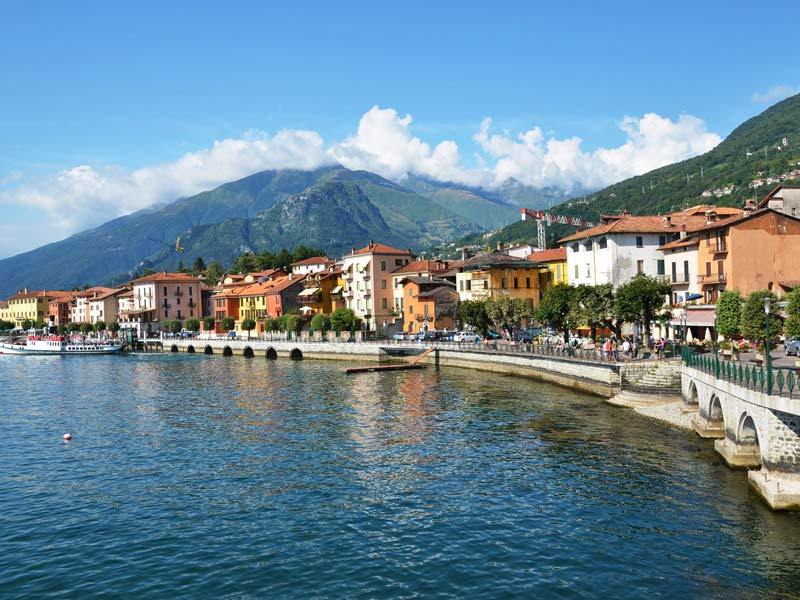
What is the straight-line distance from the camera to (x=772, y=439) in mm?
24406

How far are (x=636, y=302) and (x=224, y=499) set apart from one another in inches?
1634

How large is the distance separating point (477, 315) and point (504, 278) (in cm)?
1105

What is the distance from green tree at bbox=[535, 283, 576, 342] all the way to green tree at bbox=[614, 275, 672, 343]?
7.10 meters

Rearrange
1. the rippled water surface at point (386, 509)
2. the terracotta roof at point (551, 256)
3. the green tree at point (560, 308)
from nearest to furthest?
the rippled water surface at point (386, 509)
the green tree at point (560, 308)
the terracotta roof at point (551, 256)

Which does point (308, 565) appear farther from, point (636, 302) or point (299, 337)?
point (299, 337)

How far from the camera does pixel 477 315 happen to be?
8644 cm

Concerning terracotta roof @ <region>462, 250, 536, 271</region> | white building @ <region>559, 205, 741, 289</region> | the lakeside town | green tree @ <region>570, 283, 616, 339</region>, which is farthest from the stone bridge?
terracotta roof @ <region>462, 250, 536, 271</region>

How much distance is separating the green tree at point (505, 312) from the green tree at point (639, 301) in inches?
968

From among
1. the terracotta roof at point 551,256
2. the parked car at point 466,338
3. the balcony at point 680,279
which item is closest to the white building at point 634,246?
the balcony at point 680,279

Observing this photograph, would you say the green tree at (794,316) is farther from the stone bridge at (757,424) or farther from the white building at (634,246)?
the white building at (634,246)

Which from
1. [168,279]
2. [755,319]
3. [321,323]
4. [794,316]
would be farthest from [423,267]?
[168,279]

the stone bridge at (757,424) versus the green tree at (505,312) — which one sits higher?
the green tree at (505,312)

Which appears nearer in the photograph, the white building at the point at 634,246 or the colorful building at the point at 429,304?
the white building at the point at 634,246

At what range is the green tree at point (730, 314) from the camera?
1880 inches
